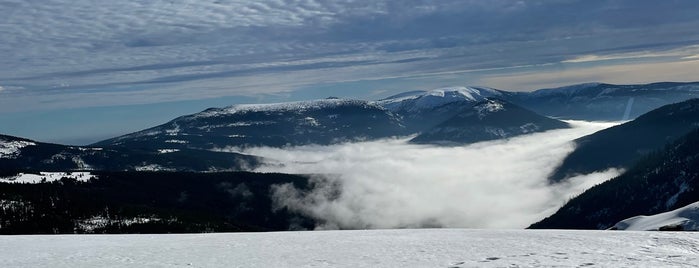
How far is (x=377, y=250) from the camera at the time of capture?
32.7m

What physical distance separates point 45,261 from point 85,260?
2.28 meters

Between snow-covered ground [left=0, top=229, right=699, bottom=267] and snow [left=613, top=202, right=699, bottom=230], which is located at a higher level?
snow-covered ground [left=0, top=229, right=699, bottom=267]

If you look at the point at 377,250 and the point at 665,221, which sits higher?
the point at 377,250

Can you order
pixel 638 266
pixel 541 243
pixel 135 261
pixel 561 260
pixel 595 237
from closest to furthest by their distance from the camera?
pixel 638 266 → pixel 561 260 → pixel 135 261 → pixel 541 243 → pixel 595 237

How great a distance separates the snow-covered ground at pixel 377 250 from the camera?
2847cm

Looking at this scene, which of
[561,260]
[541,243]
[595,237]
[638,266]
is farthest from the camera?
[595,237]

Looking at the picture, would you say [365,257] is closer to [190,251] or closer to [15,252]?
[190,251]

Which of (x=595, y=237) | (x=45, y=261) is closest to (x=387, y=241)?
(x=595, y=237)

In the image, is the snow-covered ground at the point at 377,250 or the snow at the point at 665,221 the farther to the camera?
the snow at the point at 665,221

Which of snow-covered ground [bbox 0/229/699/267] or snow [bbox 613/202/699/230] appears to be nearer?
snow-covered ground [bbox 0/229/699/267]

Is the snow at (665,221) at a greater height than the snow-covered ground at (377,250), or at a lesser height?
lesser

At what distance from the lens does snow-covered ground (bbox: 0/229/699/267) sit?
28469 mm

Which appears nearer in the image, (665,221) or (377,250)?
(377,250)

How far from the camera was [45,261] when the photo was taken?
98.2 ft
